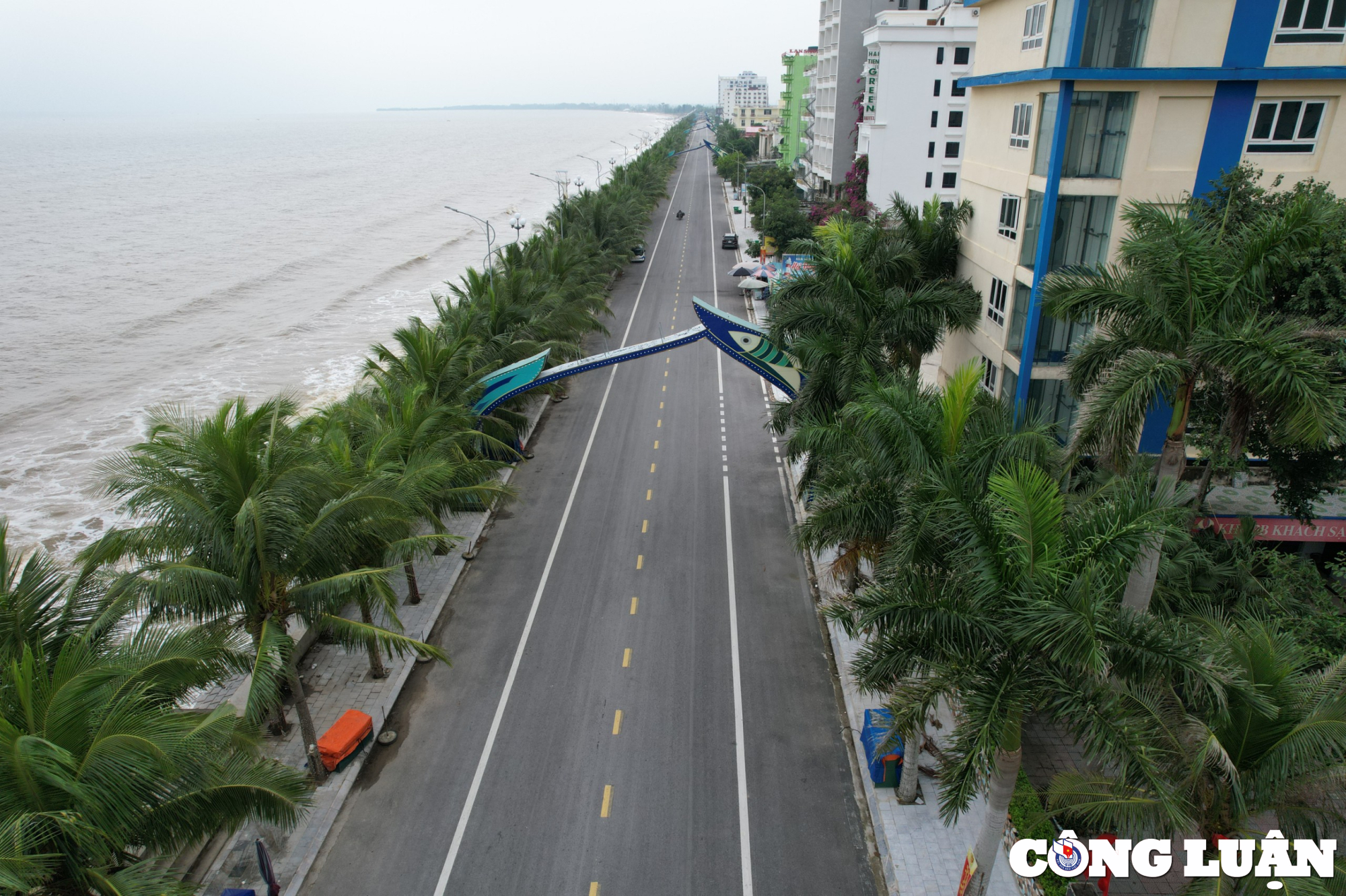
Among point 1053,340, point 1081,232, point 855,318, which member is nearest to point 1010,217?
point 1081,232

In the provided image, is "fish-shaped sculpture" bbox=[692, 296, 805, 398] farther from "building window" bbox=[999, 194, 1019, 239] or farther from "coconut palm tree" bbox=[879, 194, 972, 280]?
"building window" bbox=[999, 194, 1019, 239]

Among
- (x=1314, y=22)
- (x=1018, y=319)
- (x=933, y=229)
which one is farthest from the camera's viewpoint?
(x=933, y=229)

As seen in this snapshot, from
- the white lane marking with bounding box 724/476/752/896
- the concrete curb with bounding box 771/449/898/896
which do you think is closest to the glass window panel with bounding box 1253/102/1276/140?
the concrete curb with bounding box 771/449/898/896

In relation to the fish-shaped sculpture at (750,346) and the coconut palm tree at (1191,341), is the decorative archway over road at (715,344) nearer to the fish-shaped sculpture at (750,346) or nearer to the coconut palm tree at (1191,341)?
the fish-shaped sculpture at (750,346)

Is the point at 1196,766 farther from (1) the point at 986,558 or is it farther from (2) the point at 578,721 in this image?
(2) the point at 578,721

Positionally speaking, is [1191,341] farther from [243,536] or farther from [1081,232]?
[243,536]

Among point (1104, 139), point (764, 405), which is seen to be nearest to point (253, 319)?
→ point (764, 405)
